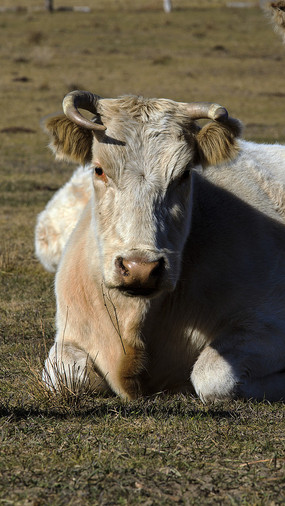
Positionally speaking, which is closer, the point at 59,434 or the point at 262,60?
the point at 59,434

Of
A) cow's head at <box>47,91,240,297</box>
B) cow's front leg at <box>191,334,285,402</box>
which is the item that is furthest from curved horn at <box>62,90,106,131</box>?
cow's front leg at <box>191,334,285,402</box>

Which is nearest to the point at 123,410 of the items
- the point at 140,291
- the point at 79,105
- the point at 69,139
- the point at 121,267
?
the point at 140,291

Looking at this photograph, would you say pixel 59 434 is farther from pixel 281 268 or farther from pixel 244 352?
pixel 281 268

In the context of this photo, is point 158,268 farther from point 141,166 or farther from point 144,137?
point 144,137

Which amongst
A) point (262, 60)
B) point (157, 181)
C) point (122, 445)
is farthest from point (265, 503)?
point (262, 60)

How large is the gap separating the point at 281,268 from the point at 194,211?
688 millimetres

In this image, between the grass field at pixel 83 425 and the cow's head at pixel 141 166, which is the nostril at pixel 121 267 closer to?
the cow's head at pixel 141 166

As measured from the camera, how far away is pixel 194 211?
18.0 feet

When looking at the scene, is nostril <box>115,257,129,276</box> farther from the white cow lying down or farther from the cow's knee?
the cow's knee

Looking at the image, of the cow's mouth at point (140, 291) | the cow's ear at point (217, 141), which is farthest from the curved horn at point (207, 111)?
the cow's mouth at point (140, 291)

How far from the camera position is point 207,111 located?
16.6 feet

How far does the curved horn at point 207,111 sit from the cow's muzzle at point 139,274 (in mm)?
1127

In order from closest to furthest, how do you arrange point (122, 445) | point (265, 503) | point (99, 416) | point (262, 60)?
1. point (265, 503)
2. point (122, 445)
3. point (99, 416)
4. point (262, 60)

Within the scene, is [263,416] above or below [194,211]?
below
